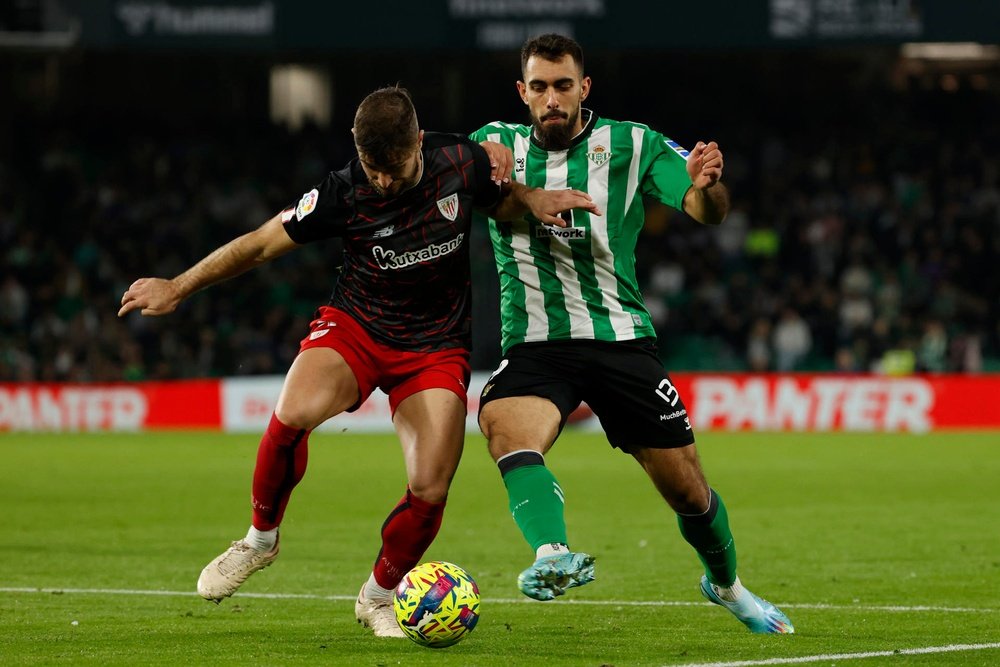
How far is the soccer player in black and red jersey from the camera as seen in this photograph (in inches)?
251

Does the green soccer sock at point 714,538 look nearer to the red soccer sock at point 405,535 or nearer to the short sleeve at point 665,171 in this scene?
the red soccer sock at point 405,535

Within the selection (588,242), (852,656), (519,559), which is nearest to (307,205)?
(588,242)

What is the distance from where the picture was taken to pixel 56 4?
20.9 metres

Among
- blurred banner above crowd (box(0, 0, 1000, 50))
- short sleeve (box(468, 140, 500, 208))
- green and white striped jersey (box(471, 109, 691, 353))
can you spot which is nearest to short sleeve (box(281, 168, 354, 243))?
short sleeve (box(468, 140, 500, 208))

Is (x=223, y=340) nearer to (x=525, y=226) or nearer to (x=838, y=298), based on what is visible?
(x=838, y=298)

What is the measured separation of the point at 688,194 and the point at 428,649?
6.73 ft

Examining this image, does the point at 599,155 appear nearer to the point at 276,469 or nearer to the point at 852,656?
the point at 276,469

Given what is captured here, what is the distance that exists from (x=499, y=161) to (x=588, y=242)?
49 cm

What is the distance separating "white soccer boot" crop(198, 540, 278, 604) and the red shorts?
29.1 inches

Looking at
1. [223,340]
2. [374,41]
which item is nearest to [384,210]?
[374,41]

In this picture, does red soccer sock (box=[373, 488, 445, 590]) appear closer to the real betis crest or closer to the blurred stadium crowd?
the real betis crest

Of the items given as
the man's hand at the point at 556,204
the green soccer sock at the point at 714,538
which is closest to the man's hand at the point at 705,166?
the man's hand at the point at 556,204

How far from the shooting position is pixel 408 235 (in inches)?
255

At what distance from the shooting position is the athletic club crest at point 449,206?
6512mm
